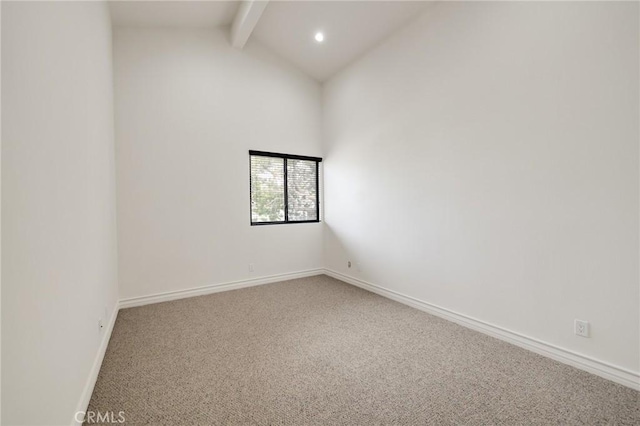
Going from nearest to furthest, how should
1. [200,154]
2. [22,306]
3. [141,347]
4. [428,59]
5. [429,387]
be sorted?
1. [22,306]
2. [429,387]
3. [141,347]
4. [428,59]
5. [200,154]

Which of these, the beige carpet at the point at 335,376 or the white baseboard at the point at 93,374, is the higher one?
the white baseboard at the point at 93,374

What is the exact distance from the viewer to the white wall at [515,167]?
1.98 m

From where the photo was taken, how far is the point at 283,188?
4727mm

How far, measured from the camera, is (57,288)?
1.38 metres

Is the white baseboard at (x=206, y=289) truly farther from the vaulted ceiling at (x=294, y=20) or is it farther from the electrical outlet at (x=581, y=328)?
the electrical outlet at (x=581, y=328)

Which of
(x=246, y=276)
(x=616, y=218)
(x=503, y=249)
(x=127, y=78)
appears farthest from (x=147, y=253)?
(x=616, y=218)

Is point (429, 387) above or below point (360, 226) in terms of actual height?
below

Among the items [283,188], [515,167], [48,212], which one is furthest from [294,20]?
[48,212]

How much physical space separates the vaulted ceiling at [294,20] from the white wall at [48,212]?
4.66 feet

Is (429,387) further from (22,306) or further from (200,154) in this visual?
(200,154)

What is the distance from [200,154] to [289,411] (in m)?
3.32

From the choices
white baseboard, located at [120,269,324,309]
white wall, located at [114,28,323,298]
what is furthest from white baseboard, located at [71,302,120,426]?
white wall, located at [114,28,323,298]

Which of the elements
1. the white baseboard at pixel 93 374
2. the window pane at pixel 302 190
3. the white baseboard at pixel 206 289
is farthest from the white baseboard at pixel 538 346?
the white baseboard at pixel 93 374

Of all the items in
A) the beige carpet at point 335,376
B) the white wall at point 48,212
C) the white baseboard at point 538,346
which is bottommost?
the beige carpet at point 335,376
